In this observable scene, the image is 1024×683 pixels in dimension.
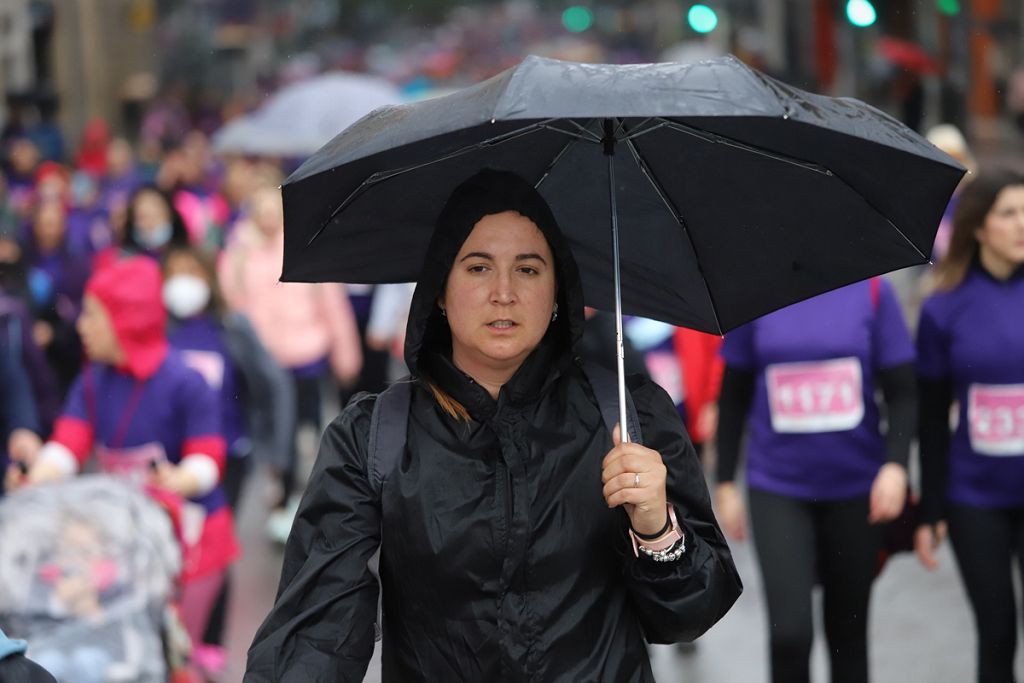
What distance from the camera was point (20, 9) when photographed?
33.8 m

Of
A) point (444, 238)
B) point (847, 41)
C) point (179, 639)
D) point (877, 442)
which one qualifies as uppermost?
point (847, 41)

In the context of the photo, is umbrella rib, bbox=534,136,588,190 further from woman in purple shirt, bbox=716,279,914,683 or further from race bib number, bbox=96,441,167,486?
race bib number, bbox=96,441,167,486

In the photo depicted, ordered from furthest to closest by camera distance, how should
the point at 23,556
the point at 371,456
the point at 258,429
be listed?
1. the point at 258,429
2. the point at 23,556
3. the point at 371,456

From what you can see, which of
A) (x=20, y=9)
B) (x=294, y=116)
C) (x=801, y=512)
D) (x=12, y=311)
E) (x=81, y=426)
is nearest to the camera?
(x=801, y=512)

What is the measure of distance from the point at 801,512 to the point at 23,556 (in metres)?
2.45

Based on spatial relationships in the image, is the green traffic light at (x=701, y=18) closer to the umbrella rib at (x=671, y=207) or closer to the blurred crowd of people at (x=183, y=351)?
the blurred crowd of people at (x=183, y=351)

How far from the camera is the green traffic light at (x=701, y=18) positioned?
8.48 meters

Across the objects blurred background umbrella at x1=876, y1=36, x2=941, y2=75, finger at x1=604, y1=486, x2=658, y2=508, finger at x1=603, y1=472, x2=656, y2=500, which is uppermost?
blurred background umbrella at x1=876, y1=36, x2=941, y2=75

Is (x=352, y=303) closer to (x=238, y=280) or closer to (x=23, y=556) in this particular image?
(x=238, y=280)

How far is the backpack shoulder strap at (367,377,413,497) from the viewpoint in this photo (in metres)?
3.25

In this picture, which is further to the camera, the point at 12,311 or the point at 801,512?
the point at 12,311

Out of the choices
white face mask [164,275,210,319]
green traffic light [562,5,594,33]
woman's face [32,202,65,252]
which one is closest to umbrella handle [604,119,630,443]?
white face mask [164,275,210,319]

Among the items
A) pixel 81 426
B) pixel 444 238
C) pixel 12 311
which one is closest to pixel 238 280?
pixel 12 311

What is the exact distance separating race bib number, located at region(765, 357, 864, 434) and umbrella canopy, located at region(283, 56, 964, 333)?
1823 mm
